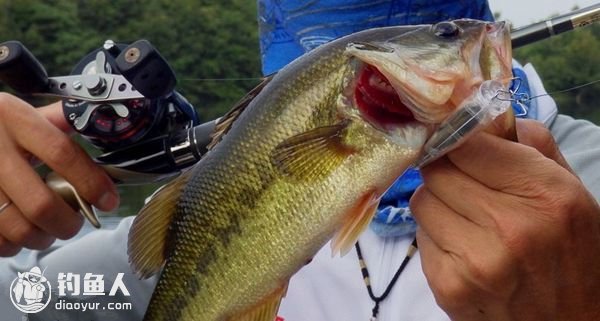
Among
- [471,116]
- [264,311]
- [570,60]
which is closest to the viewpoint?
[471,116]

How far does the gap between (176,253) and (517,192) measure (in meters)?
0.62

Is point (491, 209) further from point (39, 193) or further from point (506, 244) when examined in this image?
point (39, 193)

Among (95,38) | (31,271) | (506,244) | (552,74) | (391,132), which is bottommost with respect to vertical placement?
(95,38)

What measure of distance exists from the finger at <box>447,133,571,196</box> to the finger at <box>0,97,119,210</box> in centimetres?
87

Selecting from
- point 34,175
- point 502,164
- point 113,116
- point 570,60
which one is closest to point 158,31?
point 570,60

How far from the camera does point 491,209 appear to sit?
1489 millimetres

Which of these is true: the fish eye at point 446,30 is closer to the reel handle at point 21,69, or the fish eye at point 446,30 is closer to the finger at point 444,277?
the finger at point 444,277

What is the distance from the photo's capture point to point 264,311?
166cm

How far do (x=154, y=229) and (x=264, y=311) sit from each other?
27 centimetres

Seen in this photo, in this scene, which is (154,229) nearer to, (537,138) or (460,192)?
(460,192)

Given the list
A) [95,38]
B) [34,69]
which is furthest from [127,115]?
[95,38]

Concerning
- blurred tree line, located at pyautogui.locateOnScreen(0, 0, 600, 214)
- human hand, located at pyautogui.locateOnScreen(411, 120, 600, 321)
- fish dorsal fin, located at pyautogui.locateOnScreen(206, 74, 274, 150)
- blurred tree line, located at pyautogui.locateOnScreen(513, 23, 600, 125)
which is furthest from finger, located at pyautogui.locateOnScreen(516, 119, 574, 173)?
blurred tree line, located at pyautogui.locateOnScreen(0, 0, 600, 214)

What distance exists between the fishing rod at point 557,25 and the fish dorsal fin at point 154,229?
692mm

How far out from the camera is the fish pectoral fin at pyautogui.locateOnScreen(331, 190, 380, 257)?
1.52 meters
